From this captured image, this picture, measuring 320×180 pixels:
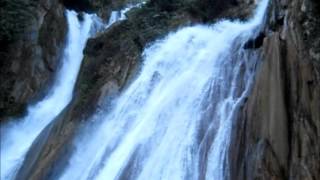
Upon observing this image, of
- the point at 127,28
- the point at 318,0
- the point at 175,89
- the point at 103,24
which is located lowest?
the point at 175,89

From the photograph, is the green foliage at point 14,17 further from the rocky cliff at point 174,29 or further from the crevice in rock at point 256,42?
the crevice in rock at point 256,42

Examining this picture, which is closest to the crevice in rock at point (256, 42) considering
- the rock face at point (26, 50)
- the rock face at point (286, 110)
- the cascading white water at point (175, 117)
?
the cascading white water at point (175, 117)

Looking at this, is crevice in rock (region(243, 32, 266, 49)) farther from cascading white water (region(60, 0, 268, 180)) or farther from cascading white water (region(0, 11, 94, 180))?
cascading white water (region(0, 11, 94, 180))

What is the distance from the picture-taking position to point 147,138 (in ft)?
52.6

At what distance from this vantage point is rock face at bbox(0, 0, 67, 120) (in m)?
22.6

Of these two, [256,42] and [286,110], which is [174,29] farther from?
[286,110]

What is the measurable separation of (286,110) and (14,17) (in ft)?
47.7

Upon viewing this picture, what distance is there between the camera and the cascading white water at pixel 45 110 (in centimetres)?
1984

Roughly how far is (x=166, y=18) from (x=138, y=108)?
239 inches

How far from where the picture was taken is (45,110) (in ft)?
73.5

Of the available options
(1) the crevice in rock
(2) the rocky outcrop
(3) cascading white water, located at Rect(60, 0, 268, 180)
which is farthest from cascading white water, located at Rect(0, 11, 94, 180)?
(1) the crevice in rock

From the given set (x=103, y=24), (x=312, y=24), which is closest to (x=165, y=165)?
(x=312, y=24)

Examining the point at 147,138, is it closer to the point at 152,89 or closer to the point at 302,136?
the point at 152,89

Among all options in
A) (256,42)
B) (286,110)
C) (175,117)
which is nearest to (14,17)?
(175,117)
